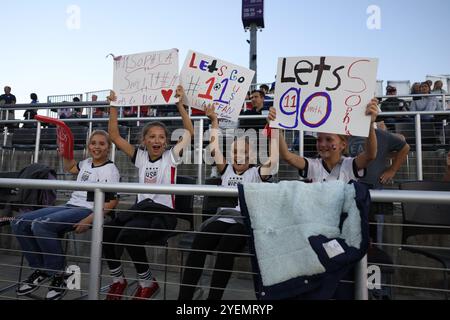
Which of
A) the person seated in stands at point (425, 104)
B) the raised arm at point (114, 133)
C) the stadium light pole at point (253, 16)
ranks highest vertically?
the stadium light pole at point (253, 16)

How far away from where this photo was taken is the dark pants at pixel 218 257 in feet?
7.43

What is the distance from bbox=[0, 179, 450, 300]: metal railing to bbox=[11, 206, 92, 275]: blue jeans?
84 centimetres

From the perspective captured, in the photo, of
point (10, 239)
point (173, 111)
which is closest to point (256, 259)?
point (10, 239)

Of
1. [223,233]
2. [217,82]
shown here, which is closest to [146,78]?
[217,82]

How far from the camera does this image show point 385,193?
4.95ft

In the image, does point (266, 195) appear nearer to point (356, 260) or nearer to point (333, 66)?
point (356, 260)

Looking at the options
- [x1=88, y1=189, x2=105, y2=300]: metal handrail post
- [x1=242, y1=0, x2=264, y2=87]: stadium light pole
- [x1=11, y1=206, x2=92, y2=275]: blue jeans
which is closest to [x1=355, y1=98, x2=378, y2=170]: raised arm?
[x1=88, y1=189, x2=105, y2=300]: metal handrail post

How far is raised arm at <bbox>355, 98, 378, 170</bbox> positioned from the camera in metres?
2.30

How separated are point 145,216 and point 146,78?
1.29m

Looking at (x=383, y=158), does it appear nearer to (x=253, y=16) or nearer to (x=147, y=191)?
(x=147, y=191)

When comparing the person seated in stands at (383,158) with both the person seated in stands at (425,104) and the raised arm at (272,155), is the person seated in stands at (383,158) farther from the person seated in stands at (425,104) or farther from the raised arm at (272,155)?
the person seated in stands at (425,104)

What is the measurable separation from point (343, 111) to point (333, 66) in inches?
13.5

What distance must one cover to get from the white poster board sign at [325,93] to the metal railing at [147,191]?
35.3 inches

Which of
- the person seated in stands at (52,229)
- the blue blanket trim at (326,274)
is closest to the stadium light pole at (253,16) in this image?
the person seated in stands at (52,229)
